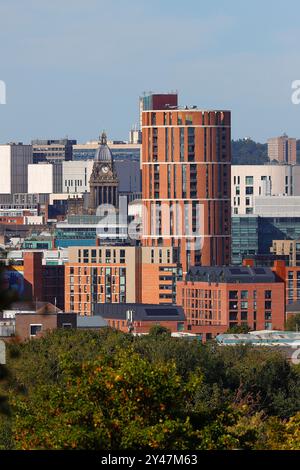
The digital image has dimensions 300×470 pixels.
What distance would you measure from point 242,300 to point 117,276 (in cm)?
1675

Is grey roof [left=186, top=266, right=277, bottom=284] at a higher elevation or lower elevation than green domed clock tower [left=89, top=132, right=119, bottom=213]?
lower

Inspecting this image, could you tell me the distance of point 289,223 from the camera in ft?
544

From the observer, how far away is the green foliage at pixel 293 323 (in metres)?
104

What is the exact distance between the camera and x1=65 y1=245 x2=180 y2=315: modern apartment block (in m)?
121

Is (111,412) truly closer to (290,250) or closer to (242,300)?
(242,300)

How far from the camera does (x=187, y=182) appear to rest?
134 meters

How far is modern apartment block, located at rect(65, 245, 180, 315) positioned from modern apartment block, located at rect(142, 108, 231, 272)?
580 cm

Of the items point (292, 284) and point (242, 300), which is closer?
point (242, 300)

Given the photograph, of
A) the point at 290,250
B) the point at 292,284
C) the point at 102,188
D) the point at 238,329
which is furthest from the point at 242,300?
the point at 102,188

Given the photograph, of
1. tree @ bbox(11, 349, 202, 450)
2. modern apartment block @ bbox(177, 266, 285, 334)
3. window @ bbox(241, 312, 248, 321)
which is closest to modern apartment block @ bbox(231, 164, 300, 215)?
modern apartment block @ bbox(177, 266, 285, 334)

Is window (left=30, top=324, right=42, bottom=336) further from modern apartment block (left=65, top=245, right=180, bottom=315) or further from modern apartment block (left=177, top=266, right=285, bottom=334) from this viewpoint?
modern apartment block (left=65, top=245, right=180, bottom=315)

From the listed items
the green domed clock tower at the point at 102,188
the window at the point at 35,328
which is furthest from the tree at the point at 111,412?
the green domed clock tower at the point at 102,188

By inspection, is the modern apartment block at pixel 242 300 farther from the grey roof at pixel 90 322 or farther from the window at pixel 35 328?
the window at pixel 35 328
